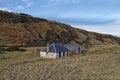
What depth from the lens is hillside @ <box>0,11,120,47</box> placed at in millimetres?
109394

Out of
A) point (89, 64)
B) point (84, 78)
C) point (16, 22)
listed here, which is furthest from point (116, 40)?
point (84, 78)

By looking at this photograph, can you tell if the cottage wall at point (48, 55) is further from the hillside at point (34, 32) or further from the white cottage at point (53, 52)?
the hillside at point (34, 32)

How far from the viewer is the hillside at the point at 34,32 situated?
10939 cm

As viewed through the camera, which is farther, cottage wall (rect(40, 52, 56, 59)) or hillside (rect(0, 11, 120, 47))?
hillside (rect(0, 11, 120, 47))

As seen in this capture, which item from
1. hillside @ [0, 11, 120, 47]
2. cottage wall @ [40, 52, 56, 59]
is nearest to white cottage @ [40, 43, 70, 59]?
cottage wall @ [40, 52, 56, 59]

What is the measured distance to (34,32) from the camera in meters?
121

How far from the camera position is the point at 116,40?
15612cm

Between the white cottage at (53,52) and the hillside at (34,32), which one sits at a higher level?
the hillside at (34,32)

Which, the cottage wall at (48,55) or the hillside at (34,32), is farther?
the hillside at (34,32)

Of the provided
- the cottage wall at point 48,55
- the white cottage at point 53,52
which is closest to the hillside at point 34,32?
the white cottage at point 53,52

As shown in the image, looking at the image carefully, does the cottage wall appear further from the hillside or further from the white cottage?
the hillside

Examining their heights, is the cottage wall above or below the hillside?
below

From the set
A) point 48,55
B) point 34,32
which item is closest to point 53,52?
point 48,55

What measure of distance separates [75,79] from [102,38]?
124202 millimetres
